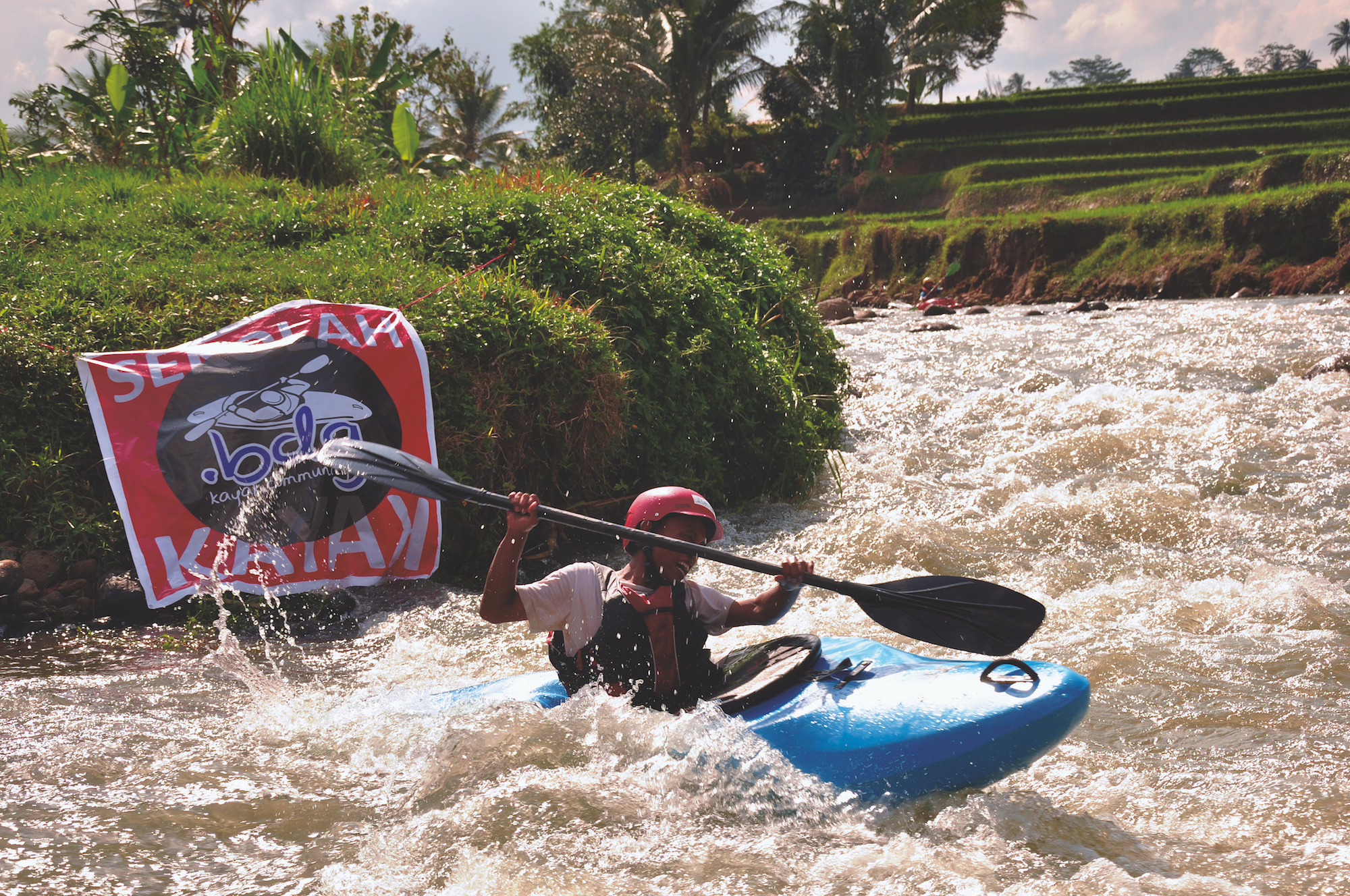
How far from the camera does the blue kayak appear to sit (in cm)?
277

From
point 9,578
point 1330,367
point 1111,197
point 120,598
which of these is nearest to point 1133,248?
point 1111,197

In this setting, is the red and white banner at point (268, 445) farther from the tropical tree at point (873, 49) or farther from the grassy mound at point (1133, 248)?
the tropical tree at point (873, 49)

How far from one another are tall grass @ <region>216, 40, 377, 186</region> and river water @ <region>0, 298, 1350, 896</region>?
5214 millimetres

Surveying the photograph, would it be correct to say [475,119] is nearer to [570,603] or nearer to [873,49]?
[873,49]

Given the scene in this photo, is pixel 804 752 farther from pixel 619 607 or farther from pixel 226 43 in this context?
pixel 226 43

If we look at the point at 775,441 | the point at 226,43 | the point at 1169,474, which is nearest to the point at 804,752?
the point at 775,441

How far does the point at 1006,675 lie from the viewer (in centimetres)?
298

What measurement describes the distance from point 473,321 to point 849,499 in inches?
106

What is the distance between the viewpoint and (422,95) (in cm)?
2894

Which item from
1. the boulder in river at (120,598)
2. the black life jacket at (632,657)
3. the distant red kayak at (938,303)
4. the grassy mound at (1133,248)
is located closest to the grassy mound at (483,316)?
the boulder in river at (120,598)

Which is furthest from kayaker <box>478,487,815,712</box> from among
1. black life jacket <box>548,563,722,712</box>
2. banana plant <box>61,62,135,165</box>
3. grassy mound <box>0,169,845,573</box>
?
banana plant <box>61,62,135,165</box>

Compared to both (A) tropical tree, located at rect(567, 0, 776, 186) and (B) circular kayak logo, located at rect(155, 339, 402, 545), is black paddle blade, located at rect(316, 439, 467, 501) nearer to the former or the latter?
(B) circular kayak logo, located at rect(155, 339, 402, 545)

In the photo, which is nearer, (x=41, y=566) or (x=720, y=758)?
(x=720, y=758)

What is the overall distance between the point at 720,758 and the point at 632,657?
389mm
